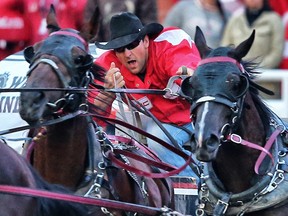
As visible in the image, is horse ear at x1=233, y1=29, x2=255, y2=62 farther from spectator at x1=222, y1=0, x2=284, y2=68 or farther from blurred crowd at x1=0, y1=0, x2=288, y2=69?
spectator at x1=222, y1=0, x2=284, y2=68

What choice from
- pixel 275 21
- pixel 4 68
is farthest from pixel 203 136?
pixel 275 21

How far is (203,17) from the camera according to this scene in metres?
10.6

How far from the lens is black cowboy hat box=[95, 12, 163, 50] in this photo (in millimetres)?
7176

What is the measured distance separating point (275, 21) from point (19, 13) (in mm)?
2343

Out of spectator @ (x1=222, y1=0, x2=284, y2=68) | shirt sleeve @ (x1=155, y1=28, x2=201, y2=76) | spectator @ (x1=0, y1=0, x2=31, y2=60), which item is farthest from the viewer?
spectator @ (x1=222, y1=0, x2=284, y2=68)

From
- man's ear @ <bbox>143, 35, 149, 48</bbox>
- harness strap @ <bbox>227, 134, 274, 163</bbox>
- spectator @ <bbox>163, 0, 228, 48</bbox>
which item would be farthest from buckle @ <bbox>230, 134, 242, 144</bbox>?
spectator @ <bbox>163, 0, 228, 48</bbox>

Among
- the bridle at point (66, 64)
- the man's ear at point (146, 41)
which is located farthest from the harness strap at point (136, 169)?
the man's ear at point (146, 41)

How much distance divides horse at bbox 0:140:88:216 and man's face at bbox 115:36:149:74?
165 centimetres

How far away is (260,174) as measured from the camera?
20.5 feet

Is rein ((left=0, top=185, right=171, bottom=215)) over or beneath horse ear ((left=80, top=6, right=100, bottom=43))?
beneath

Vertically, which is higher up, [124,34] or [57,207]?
[124,34]

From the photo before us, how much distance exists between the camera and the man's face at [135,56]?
7.22 meters

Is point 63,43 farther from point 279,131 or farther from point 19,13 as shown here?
point 19,13

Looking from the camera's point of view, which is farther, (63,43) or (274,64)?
(274,64)
